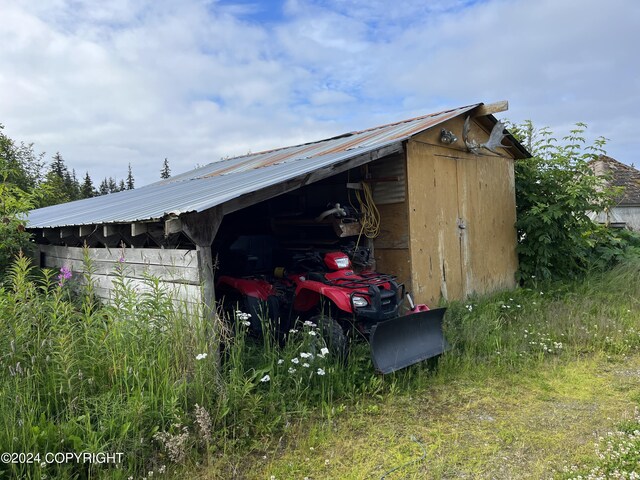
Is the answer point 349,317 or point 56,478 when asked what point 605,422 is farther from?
point 56,478

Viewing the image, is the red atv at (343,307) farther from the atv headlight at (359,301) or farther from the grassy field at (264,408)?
the grassy field at (264,408)

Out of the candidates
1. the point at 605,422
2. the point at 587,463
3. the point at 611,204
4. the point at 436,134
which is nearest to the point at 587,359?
the point at 605,422

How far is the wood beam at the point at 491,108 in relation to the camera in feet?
22.6

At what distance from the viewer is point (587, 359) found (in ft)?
16.3

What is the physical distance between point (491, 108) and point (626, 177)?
1694cm

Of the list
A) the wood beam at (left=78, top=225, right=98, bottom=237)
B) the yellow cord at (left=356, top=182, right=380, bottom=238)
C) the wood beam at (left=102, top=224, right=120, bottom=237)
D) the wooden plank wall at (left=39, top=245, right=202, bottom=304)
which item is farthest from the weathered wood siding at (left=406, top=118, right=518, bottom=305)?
the wood beam at (left=78, top=225, right=98, bottom=237)

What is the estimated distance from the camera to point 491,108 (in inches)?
277

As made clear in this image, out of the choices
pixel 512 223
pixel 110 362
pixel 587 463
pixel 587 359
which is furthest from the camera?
pixel 512 223

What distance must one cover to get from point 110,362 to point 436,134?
17.6 feet

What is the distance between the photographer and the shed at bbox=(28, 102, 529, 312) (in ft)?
14.0

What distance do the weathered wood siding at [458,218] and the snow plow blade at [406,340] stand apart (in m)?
1.42

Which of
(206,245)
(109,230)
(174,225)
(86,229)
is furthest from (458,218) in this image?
(86,229)

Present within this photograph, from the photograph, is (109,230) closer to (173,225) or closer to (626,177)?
(173,225)

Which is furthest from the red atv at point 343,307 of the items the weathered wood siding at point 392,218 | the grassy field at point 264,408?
the weathered wood siding at point 392,218
